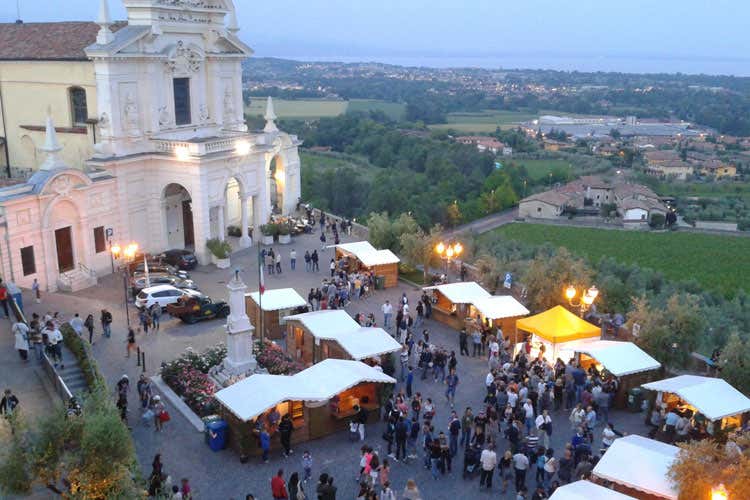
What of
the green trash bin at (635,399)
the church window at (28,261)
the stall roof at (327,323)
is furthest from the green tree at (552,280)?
the church window at (28,261)

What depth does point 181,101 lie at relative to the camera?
3662 centimetres

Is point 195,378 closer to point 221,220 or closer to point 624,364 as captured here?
point 624,364

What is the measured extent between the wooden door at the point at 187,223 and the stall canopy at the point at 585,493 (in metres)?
27.3

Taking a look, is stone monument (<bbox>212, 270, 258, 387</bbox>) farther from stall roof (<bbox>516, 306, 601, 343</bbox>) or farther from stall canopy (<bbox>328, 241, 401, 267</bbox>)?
stall canopy (<bbox>328, 241, 401, 267</bbox>)

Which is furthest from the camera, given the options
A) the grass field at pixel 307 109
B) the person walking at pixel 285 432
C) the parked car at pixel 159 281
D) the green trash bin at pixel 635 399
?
the grass field at pixel 307 109

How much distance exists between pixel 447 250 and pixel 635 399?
12461 mm

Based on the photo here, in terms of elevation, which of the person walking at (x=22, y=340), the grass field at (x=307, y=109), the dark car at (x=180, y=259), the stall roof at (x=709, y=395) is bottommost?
the grass field at (x=307, y=109)

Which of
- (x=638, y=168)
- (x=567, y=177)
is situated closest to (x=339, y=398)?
(x=567, y=177)

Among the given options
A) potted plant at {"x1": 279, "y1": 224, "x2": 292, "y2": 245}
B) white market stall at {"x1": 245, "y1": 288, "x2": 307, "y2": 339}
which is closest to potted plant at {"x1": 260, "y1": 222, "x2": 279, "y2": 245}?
potted plant at {"x1": 279, "y1": 224, "x2": 292, "y2": 245}

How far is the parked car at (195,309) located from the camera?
1044 inches

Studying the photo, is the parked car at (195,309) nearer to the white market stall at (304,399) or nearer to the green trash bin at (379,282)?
the green trash bin at (379,282)

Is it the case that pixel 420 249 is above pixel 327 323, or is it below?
below

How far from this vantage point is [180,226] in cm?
3728

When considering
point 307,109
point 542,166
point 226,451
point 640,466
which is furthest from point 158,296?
point 307,109
